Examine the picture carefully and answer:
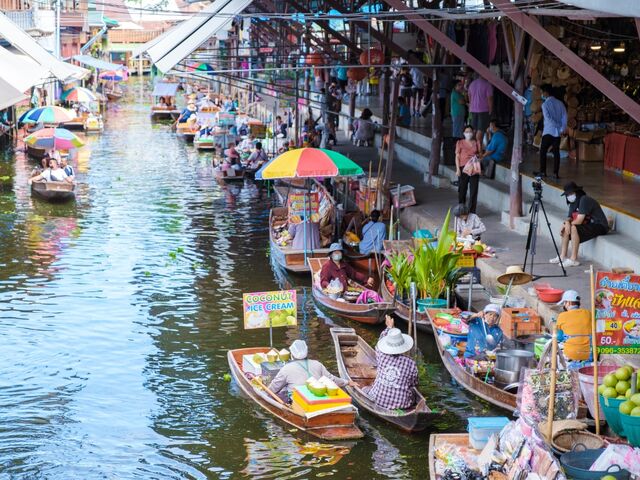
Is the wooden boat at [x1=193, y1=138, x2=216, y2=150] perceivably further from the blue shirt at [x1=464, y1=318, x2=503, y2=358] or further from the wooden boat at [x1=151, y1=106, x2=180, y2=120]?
the blue shirt at [x1=464, y1=318, x2=503, y2=358]

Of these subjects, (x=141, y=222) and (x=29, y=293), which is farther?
(x=141, y=222)

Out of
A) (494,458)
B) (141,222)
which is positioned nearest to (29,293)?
(141,222)

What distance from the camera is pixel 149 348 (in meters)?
15.8

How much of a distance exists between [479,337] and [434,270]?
2.73 meters

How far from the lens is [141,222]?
25156mm

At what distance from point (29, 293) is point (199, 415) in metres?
6.86

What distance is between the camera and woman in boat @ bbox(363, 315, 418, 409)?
12008 millimetres

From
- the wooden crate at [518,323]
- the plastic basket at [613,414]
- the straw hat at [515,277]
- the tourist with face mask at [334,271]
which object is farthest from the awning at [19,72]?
the plastic basket at [613,414]

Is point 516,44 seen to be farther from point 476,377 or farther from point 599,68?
point 476,377

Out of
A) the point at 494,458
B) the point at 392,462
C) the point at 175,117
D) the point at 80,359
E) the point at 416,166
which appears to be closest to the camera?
the point at 494,458

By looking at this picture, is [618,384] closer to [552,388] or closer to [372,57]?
[552,388]

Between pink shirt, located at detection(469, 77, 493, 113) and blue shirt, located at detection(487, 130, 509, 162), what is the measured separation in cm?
74

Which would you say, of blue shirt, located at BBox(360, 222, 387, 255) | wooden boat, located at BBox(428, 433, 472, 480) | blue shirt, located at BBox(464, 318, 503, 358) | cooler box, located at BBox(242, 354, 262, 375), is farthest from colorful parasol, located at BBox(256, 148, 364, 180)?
wooden boat, located at BBox(428, 433, 472, 480)

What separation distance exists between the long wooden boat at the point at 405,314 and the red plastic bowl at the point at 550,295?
1.68 metres
